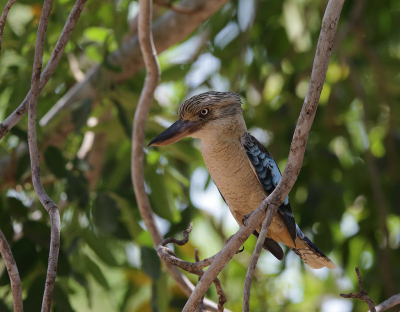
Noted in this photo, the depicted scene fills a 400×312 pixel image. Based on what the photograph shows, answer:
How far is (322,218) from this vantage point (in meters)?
3.88

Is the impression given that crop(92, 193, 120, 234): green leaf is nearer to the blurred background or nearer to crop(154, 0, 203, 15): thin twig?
the blurred background

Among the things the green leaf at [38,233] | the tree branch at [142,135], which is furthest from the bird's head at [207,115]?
the green leaf at [38,233]

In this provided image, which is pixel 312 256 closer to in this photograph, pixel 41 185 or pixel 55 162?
pixel 41 185

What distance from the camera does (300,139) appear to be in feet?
4.80

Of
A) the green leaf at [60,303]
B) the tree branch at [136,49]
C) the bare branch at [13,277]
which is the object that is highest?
the tree branch at [136,49]

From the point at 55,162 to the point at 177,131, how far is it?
3.85 feet

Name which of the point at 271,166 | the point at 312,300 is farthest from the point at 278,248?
the point at 312,300

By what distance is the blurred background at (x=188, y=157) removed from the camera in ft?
9.69

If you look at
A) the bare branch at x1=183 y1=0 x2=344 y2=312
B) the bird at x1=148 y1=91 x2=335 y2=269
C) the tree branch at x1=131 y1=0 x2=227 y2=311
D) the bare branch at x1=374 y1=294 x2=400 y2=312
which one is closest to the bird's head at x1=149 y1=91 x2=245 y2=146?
the bird at x1=148 y1=91 x2=335 y2=269

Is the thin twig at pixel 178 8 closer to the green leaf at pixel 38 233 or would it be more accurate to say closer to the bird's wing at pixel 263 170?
the bird's wing at pixel 263 170

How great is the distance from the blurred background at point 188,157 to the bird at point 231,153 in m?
0.80

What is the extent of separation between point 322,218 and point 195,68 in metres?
1.74

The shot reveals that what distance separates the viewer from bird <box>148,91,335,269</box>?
2.18 meters

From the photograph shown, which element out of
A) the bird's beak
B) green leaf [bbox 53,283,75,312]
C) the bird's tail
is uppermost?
the bird's beak
